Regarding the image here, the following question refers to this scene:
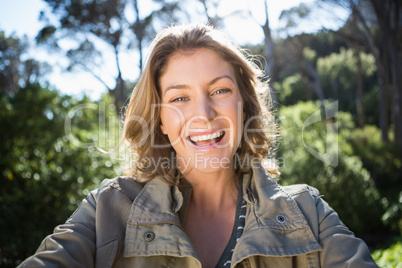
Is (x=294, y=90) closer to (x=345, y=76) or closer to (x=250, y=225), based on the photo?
(x=345, y=76)

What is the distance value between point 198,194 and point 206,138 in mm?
381

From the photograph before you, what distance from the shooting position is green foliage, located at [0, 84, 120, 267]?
391 cm

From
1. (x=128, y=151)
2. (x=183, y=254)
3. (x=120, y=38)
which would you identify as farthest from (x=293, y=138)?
(x=120, y=38)

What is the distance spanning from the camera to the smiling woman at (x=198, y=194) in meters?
1.54

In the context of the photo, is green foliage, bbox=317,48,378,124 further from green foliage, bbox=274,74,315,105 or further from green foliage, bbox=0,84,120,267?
green foliage, bbox=0,84,120,267

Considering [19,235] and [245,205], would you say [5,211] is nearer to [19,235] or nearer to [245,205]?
[19,235]

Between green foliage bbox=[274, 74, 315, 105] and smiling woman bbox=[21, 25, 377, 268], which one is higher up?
green foliage bbox=[274, 74, 315, 105]

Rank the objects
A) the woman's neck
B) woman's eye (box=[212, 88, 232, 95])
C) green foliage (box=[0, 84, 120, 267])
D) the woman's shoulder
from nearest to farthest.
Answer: the woman's shoulder
woman's eye (box=[212, 88, 232, 95])
the woman's neck
green foliage (box=[0, 84, 120, 267])

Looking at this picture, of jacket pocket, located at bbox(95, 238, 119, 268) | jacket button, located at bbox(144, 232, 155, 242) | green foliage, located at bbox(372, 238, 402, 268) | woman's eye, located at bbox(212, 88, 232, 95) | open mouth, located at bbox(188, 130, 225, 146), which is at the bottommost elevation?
green foliage, located at bbox(372, 238, 402, 268)

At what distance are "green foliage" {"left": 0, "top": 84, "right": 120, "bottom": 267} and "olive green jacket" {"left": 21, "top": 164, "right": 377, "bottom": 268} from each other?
2.23 metres

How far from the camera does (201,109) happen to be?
5.89 ft

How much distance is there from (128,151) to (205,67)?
81cm


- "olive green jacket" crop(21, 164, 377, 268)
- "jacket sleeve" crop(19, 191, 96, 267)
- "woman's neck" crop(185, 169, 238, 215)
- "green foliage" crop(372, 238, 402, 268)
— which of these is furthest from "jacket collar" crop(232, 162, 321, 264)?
"green foliage" crop(372, 238, 402, 268)

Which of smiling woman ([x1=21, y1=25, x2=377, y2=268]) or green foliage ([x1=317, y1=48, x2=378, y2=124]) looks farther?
green foliage ([x1=317, y1=48, x2=378, y2=124])
